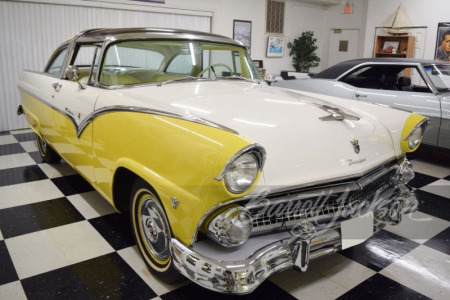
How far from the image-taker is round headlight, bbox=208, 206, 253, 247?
1.33 m

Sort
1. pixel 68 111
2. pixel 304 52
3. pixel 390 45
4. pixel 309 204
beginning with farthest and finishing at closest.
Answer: pixel 304 52 → pixel 390 45 → pixel 68 111 → pixel 309 204

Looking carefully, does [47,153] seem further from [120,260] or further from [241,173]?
[241,173]

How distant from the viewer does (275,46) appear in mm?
8367

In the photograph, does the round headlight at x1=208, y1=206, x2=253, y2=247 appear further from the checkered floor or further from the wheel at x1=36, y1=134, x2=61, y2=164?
the wheel at x1=36, y1=134, x2=61, y2=164

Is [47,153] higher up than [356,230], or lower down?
lower down

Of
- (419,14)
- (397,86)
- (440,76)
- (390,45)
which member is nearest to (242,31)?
(390,45)

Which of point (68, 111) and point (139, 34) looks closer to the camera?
point (139, 34)

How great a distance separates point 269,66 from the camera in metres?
8.44

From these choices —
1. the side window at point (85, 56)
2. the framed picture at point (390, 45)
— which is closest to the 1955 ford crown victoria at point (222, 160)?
the side window at point (85, 56)

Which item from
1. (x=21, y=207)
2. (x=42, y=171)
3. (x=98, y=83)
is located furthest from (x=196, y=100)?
(x=42, y=171)

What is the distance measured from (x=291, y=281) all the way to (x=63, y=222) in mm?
1467

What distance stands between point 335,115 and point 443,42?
22.7ft

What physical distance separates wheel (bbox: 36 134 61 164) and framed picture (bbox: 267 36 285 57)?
5.79 metres

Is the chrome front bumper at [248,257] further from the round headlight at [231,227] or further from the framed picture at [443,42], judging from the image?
the framed picture at [443,42]
